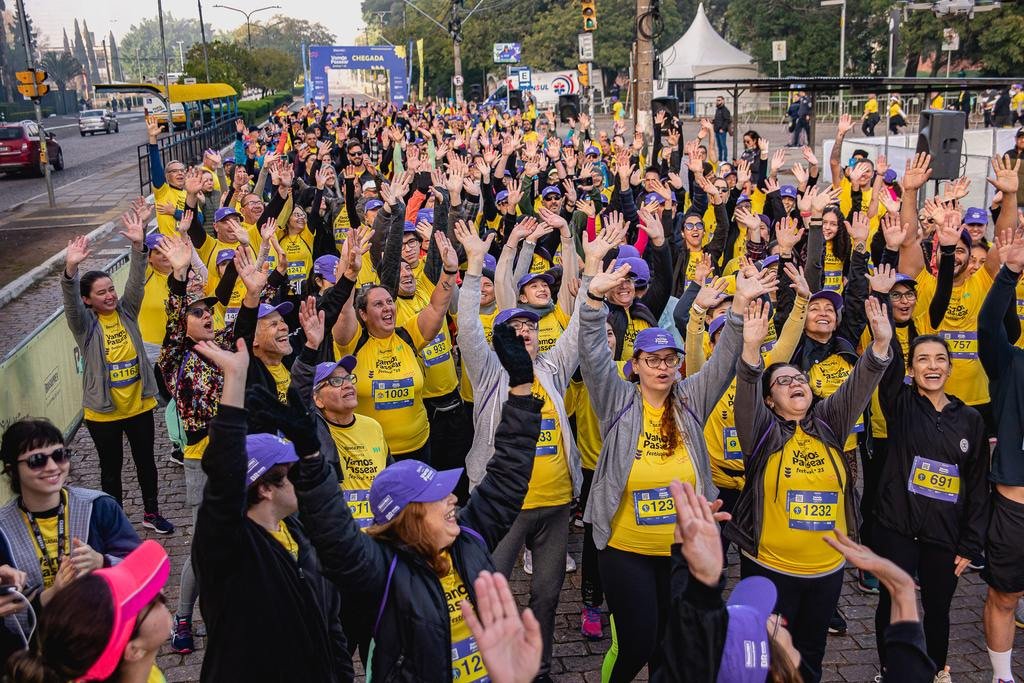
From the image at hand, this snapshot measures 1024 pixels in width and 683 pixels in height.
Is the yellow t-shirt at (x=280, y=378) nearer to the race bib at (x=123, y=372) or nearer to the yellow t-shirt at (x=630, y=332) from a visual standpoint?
the race bib at (x=123, y=372)

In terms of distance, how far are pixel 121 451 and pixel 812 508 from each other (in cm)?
463

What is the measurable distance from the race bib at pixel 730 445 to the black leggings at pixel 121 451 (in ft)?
13.1

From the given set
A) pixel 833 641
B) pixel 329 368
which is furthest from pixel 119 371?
pixel 833 641

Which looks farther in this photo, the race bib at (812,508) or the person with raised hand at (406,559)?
the race bib at (812,508)

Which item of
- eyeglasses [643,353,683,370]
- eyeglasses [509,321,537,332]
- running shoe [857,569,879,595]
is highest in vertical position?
eyeglasses [509,321,537,332]

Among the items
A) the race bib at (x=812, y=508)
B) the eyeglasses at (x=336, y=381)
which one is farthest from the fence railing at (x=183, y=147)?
the race bib at (x=812, y=508)

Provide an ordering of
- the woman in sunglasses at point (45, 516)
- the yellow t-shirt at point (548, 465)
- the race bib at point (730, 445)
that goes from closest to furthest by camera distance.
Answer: the woman in sunglasses at point (45, 516)
the yellow t-shirt at point (548, 465)
the race bib at point (730, 445)

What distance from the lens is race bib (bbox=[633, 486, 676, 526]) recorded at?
471cm

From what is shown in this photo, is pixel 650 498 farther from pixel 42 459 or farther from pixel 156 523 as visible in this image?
pixel 156 523

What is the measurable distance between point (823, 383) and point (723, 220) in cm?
404

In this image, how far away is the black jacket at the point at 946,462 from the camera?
4945mm

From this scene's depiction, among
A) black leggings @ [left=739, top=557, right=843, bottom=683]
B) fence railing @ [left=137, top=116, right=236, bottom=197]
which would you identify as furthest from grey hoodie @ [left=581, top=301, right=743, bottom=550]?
fence railing @ [left=137, top=116, right=236, bottom=197]

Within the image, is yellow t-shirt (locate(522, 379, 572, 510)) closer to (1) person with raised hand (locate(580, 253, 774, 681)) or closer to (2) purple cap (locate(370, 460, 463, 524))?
(1) person with raised hand (locate(580, 253, 774, 681))

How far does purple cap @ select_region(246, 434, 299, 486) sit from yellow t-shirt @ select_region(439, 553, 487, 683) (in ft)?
2.45
